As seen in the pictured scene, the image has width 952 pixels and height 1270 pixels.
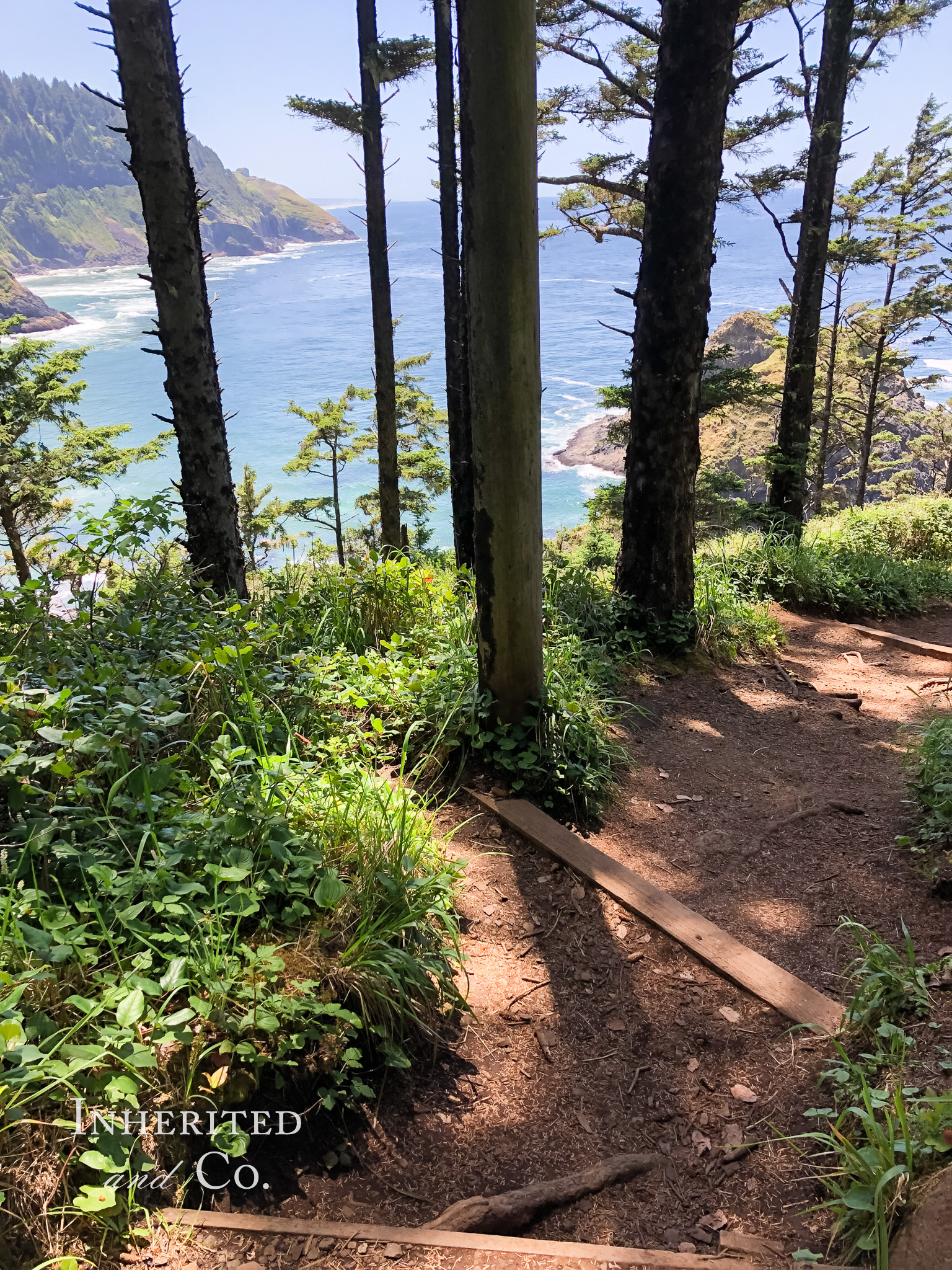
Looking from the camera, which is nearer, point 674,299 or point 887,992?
point 887,992

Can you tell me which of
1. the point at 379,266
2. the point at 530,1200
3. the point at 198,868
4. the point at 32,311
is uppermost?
the point at 32,311

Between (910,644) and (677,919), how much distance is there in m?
4.75

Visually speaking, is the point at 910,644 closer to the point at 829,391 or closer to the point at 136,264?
the point at 829,391

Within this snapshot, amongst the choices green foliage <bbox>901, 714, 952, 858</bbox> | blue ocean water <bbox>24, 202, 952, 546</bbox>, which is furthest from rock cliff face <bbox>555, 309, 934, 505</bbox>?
green foliage <bbox>901, 714, 952, 858</bbox>

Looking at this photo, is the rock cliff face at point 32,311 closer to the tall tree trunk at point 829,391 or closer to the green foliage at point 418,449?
the green foliage at point 418,449

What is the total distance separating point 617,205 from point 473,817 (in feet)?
43.1

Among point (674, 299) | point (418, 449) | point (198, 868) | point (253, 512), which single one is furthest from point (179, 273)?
point (253, 512)

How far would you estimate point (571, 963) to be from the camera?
104 inches

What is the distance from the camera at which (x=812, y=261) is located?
9.52 meters

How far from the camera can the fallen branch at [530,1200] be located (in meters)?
1.69

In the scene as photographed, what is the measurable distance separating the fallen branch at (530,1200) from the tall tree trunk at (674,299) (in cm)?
394

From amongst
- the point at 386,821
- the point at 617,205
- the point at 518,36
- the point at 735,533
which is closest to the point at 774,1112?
the point at 386,821

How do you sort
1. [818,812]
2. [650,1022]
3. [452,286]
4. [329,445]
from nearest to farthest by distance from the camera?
[650,1022] → [818,812] → [452,286] → [329,445]

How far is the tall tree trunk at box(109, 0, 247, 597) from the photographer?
179 inches
